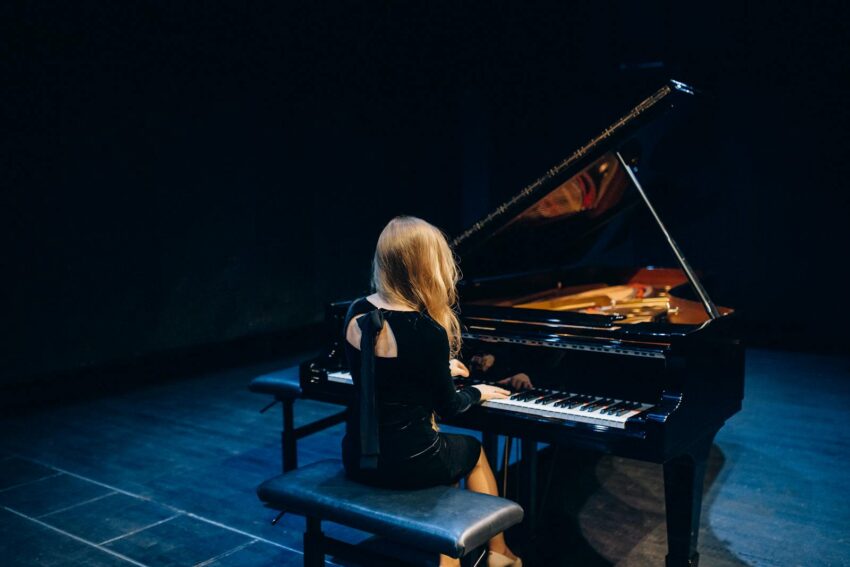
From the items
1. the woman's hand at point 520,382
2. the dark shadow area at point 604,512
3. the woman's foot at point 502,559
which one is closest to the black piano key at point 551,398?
the woman's hand at point 520,382

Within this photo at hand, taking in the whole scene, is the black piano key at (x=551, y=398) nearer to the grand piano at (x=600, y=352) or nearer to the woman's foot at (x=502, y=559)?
the grand piano at (x=600, y=352)

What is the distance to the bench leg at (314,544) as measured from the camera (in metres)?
2.22

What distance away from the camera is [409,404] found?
2.13 meters

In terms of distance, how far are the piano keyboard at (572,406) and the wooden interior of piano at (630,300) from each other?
0.97 ft

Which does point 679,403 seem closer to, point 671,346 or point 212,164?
point 671,346

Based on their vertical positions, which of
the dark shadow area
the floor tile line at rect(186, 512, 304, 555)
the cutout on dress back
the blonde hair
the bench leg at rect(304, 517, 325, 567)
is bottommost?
the floor tile line at rect(186, 512, 304, 555)

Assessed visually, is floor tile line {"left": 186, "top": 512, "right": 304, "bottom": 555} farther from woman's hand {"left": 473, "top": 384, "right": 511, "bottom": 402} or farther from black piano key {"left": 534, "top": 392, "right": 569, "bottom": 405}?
black piano key {"left": 534, "top": 392, "right": 569, "bottom": 405}

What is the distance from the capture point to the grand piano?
7.27 ft

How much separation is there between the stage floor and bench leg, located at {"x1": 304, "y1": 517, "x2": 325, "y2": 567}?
62 cm

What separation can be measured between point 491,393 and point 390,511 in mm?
586

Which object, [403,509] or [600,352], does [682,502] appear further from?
[403,509]

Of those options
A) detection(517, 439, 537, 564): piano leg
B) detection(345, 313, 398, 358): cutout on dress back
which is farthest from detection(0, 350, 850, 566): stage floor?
detection(345, 313, 398, 358): cutout on dress back

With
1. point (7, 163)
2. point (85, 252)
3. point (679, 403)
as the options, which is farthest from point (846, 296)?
point (7, 163)

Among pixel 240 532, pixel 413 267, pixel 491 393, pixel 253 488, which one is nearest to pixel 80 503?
pixel 253 488
